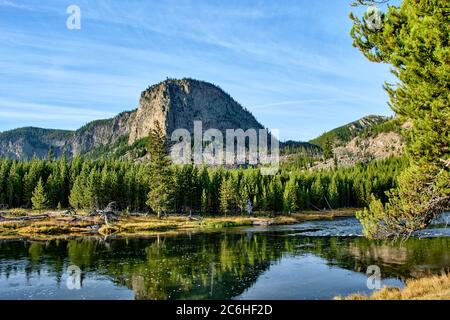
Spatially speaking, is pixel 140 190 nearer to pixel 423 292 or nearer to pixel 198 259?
pixel 198 259

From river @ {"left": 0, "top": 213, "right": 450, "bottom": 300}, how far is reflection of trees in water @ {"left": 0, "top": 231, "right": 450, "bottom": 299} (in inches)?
3.5

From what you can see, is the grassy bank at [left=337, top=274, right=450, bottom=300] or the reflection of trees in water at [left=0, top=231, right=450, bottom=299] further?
the reflection of trees in water at [left=0, top=231, right=450, bottom=299]

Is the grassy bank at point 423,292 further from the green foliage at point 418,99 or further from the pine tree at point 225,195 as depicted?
the pine tree at point 225,195

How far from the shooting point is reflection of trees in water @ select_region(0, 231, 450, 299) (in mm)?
33188

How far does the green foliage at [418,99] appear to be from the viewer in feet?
60.2

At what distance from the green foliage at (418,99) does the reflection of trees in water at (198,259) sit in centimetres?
1172

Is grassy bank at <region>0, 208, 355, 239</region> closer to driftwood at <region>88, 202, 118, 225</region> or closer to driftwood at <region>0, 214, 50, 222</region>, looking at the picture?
driftwood at <region>0, 214, 50, 222</region>

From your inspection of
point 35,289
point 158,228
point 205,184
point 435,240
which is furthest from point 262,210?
point 35,289

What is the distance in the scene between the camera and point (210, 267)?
40.1 meters

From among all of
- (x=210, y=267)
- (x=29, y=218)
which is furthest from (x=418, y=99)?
(x=29, y=218)

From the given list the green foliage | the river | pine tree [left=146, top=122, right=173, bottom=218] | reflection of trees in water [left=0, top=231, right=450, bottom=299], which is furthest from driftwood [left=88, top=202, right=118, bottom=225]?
the green foliage

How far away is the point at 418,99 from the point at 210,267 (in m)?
26.8
